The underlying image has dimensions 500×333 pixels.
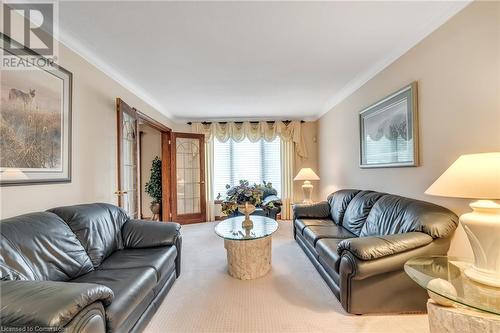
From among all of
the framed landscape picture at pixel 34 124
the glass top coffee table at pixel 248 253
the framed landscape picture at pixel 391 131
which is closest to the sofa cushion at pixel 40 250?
the framed landscape picture at pixel 34 124

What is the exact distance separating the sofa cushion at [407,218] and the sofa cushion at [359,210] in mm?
112

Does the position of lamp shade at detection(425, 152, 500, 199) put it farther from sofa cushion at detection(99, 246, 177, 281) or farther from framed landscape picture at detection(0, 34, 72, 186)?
framed landscape picture at detection(0, 34, 72, 186)

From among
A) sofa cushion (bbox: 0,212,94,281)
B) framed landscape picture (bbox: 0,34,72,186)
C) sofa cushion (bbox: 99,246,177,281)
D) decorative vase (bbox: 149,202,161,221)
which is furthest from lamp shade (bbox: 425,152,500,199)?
decorative vase (bbox: 149,202,161,221)

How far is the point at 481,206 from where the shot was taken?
139 cm

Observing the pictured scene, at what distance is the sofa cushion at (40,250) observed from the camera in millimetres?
1413

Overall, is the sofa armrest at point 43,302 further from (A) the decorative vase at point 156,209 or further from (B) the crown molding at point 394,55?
(A) the decorative vase at point 156,209

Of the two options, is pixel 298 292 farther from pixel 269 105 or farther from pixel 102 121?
pixel 269 105

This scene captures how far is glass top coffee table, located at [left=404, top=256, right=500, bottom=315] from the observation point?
4.03 feet

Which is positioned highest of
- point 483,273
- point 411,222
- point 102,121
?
point 102,121

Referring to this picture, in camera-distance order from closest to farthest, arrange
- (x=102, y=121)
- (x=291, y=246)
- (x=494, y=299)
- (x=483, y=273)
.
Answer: (x=494, y=299) < (x=483, y=273) < (x=102, y=121) < (x=291, y=246)

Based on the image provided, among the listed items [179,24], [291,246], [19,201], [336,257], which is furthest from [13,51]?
[291,246]

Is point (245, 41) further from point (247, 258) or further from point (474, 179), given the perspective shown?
point (247, 258)

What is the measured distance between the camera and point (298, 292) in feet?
7.70

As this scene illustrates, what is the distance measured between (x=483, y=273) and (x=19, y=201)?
10.5 feet
